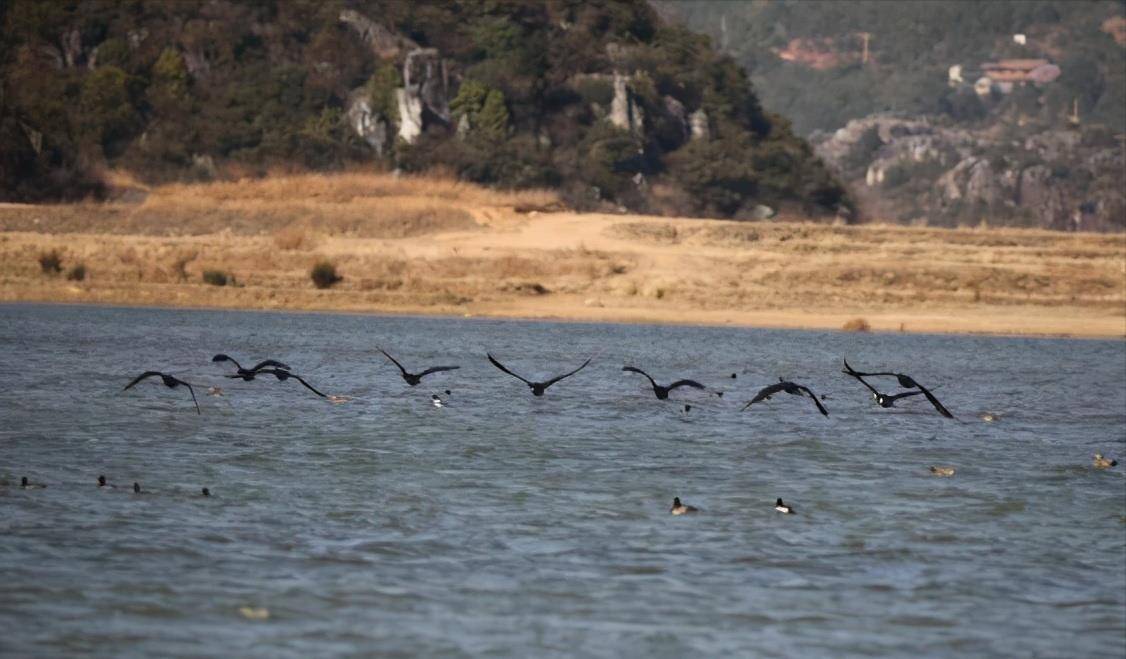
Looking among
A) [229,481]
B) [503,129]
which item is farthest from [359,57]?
[229,481]

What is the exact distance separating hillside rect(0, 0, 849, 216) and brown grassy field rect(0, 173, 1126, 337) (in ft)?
42.9

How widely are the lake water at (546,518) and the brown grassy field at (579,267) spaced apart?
1464 centimetres

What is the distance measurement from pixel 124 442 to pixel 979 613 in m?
12.5

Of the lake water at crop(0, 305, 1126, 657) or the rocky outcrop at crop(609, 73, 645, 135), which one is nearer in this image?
the lake water at crop(0, 305, 1126, 657)

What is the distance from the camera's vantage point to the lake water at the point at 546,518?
12781 mm

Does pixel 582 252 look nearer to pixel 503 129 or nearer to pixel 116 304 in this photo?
pixel 116 304

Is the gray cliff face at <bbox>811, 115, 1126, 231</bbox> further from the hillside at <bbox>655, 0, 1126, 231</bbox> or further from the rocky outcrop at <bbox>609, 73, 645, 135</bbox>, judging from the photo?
the rocky outcrop at <bbox>609, 73, 645, 135</bbox>

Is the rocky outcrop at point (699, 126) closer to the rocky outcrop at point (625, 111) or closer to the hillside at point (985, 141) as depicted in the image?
the rocky outcrop at point (625, 111)

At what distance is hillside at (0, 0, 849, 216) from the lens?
74250 millimetres

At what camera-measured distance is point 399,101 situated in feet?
260

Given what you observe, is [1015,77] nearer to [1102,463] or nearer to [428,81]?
[428,81]

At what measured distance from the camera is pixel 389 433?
81.3 ft

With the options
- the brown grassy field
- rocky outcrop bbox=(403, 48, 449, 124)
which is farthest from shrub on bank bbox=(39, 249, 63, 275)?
rocky outcrop bbox=(403, 48, 449, 124)

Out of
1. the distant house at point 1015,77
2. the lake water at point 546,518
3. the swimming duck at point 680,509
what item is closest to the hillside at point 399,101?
the lake water at point 546,518
